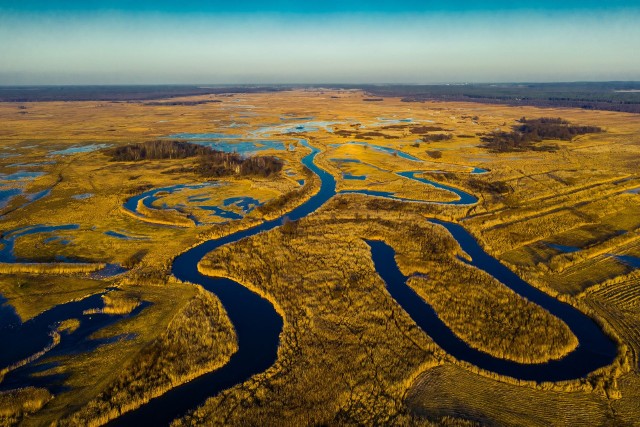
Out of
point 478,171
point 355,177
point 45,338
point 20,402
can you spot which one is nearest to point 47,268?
point 45,338

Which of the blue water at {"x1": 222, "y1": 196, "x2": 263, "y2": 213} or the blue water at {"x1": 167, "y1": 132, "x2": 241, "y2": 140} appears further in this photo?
the blue water at {"x1": 167, "y1": 132, "x2": 241, "y2": 140}

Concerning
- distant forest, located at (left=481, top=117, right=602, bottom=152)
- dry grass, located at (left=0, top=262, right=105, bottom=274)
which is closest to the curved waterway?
dry grass, located at (left=0, top=262, right=105, bottom=274)

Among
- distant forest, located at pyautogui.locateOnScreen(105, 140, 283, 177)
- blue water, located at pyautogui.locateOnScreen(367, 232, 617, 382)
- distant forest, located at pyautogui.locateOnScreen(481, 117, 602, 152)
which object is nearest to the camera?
blue water, located at pyautogui.locateOnScreen(367, 232, 617, 382)

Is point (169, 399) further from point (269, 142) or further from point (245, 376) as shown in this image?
point (269, 142)

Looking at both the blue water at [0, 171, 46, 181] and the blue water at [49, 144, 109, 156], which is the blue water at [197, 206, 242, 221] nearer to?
the blue water at [0, 171, 46, 181]

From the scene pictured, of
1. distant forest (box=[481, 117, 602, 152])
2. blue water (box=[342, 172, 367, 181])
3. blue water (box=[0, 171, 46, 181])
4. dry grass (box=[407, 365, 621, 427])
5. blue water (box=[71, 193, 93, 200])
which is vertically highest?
distant forest (box=[481, 117, 602, 152])

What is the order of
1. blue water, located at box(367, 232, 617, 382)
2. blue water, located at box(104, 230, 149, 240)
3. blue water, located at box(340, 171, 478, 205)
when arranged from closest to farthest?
blue water, located at box(367, 232, 617, 382) → blue water, located at box(104, 230, 149, 240) → blue water, located at box(340, 171, 478, 205)

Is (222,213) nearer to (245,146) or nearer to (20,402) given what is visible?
(20,402)

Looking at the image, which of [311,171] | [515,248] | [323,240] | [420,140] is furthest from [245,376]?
[420,140]
